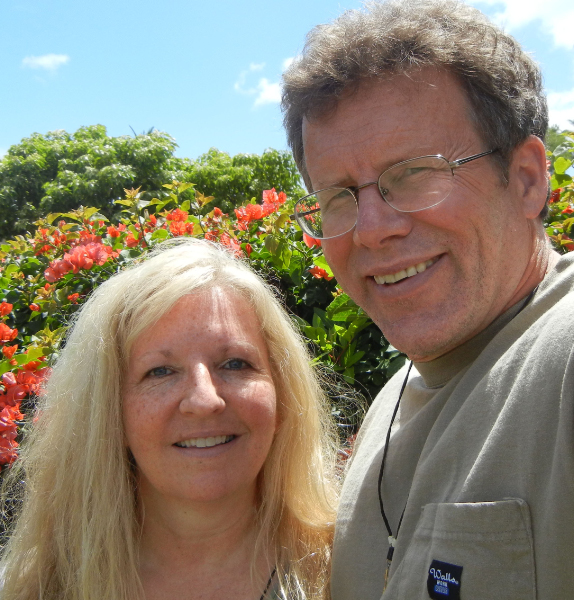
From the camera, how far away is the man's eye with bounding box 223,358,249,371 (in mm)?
1901

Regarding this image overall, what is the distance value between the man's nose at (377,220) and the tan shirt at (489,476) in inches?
13.2

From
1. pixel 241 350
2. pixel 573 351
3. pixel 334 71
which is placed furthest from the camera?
pixel 241 350

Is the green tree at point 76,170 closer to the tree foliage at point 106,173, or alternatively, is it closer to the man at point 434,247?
the tree foliage at point 106,173

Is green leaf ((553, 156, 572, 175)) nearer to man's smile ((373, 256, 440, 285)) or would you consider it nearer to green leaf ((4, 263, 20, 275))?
man's smile ((373, 256, 440, 285))

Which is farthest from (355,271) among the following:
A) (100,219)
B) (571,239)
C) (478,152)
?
(100,219)

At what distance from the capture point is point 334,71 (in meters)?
1.52

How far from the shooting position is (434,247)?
1.42 meters

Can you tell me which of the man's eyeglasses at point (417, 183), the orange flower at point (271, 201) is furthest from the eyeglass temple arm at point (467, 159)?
the orange flower at point (271, 201)

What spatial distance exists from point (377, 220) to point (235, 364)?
73 cm

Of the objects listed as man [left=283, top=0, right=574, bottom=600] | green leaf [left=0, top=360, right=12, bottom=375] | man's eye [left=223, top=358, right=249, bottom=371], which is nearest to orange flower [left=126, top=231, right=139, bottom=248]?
green leaf [left=0, top=360, right=12, bottom=375]

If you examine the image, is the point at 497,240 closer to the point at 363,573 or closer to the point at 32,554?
the point at 363,573

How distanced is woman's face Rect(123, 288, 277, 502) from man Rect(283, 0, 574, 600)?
38 centimetres

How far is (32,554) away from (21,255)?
296 cm

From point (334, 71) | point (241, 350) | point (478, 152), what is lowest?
point (241, 350)
